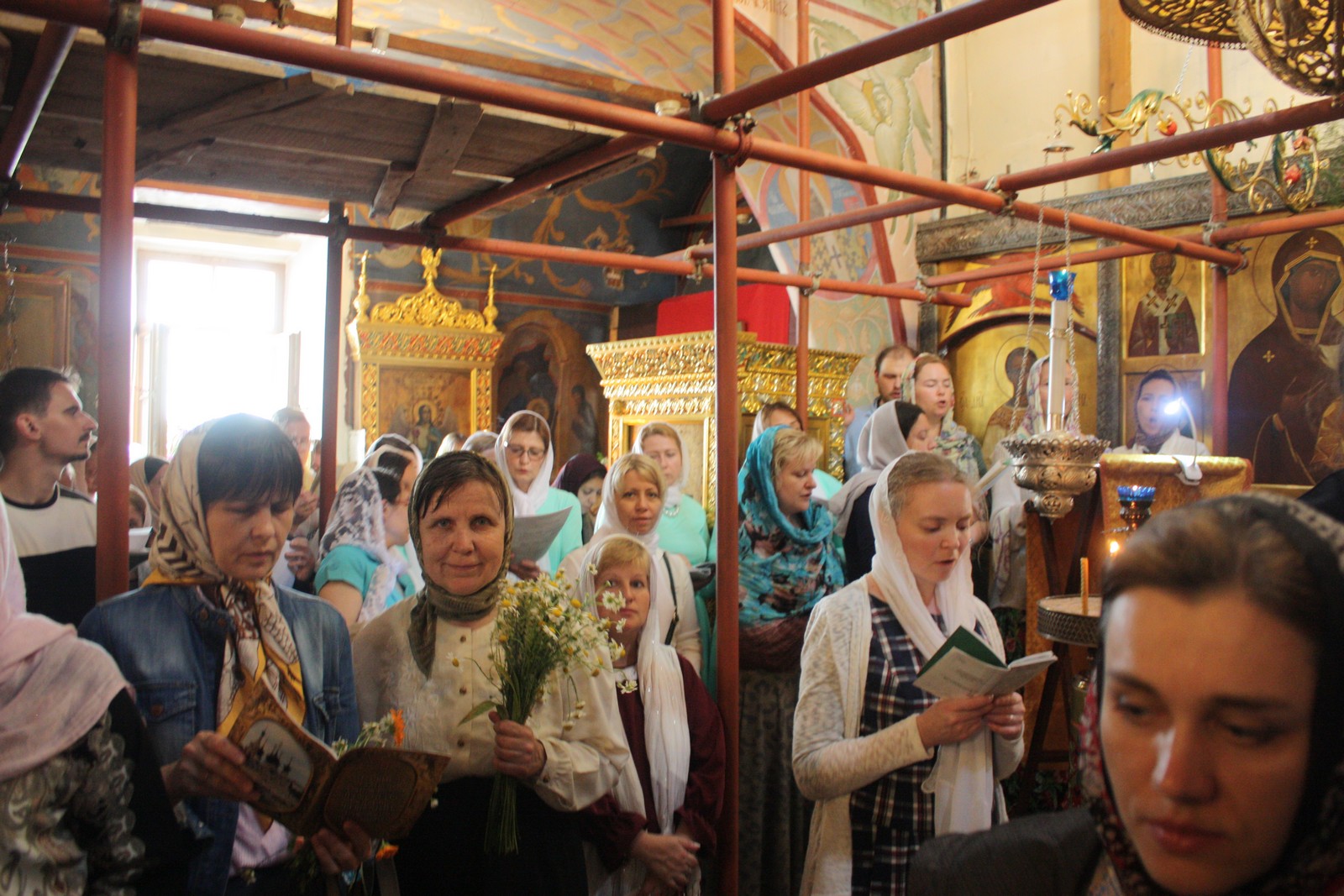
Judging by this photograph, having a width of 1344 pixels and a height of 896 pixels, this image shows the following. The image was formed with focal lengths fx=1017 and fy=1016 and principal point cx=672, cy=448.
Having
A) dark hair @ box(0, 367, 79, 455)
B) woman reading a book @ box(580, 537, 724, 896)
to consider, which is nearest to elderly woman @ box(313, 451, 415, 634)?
woman reading a book @ box(580, 537, 724, 896)

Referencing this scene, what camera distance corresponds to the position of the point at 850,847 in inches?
93.4

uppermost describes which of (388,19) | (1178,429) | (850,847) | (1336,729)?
(388,19)

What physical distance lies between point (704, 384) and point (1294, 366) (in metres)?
3.65

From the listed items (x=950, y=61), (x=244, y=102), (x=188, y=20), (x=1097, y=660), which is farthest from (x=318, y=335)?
(x=1097, y=660)

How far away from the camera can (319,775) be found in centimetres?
165

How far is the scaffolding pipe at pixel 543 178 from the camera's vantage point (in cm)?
306

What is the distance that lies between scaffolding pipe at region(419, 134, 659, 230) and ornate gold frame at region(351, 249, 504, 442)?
16.8ft

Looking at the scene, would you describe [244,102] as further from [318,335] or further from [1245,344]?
[318,335]

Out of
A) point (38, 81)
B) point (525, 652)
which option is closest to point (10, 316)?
point (38, 81)

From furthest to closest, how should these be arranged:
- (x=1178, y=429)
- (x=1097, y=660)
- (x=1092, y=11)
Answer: (x=1092, y=11) → (x=1178, y=429) → (x=1097, y=660)

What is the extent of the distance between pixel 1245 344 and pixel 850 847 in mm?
5427

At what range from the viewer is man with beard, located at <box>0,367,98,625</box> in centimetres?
283

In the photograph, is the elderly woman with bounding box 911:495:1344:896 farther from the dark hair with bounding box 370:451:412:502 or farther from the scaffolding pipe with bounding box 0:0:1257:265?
the dark hair with bounding box 370:451:412:502

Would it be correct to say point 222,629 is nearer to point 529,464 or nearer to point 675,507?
point 529,464
